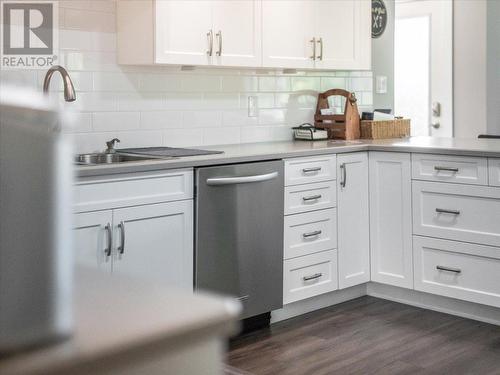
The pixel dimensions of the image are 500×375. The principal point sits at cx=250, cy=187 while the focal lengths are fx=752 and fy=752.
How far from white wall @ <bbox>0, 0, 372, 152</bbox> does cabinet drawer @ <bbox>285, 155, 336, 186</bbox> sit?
0.58 metres

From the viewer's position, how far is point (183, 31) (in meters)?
3.64

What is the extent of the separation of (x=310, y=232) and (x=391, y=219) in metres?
0.52

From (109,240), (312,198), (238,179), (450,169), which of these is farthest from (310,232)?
(109,240)

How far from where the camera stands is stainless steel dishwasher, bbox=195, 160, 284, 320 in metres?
3.36

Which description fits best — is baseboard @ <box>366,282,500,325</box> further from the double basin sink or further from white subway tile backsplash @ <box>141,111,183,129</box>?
the double basin sink

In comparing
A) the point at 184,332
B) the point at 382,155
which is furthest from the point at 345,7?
the point at 184,332

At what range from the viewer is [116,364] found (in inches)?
22.8

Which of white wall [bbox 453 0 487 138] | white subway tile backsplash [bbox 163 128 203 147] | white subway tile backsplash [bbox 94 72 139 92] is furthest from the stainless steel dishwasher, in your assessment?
white wall [bbox 453 0 487 138]

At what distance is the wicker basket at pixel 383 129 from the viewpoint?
4.68m

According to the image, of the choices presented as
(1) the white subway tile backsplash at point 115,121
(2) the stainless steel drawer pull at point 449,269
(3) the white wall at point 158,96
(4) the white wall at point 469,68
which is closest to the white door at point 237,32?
(3) the white wall at point 158,96

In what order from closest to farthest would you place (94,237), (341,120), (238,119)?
A: (94,237) < (238,119) < (341,120)

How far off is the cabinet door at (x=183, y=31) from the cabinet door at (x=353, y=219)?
98cm

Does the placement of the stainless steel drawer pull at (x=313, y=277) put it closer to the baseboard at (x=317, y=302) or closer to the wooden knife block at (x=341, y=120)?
the baseboard at (x=317, y=302)

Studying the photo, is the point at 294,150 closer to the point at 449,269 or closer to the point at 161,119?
the point at 161,119
